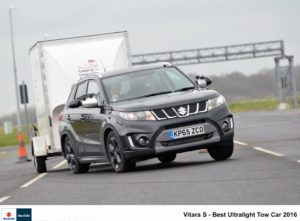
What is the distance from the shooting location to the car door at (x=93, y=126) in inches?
654

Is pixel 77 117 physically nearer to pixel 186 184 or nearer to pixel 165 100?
pixel 165 100

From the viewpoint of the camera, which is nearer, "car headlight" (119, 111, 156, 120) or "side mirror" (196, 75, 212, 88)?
"car headlight" (119, 111, 156, 120)

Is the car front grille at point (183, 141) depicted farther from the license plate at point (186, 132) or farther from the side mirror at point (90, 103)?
the side mirror at point (90, 103)

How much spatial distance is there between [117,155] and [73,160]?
2.51 metres

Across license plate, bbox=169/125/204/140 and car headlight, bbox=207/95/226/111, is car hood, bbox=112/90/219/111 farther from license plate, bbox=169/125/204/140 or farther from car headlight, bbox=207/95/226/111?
license plate, bbox=169/125/204/140

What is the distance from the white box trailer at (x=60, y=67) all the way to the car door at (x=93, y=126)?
274 centimetres

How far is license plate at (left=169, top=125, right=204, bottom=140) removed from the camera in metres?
15.3

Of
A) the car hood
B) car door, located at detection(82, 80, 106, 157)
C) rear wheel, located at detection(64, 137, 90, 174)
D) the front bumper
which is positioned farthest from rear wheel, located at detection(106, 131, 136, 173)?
rear wheel, located at detection(64, 137, 90, 174)

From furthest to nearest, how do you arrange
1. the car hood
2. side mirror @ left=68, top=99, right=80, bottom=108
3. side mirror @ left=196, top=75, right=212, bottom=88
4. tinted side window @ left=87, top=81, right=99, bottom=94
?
side mirror @ left=68, top=99, right=80, bottom=108
tinted side window @ left=87, top=81, right=99, bottom=94
side mirror @ left=196, top=75, right=212, bottom=88
the car hood

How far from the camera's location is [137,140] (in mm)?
15383

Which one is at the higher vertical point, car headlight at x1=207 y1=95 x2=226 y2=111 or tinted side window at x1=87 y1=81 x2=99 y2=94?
tinted side window at x1=87 y1=81 x2=99 y2=94

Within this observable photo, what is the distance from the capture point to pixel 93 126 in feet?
55.3

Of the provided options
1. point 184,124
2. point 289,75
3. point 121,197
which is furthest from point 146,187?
point 289,75

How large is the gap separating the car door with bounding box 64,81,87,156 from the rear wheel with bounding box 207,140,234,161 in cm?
240
